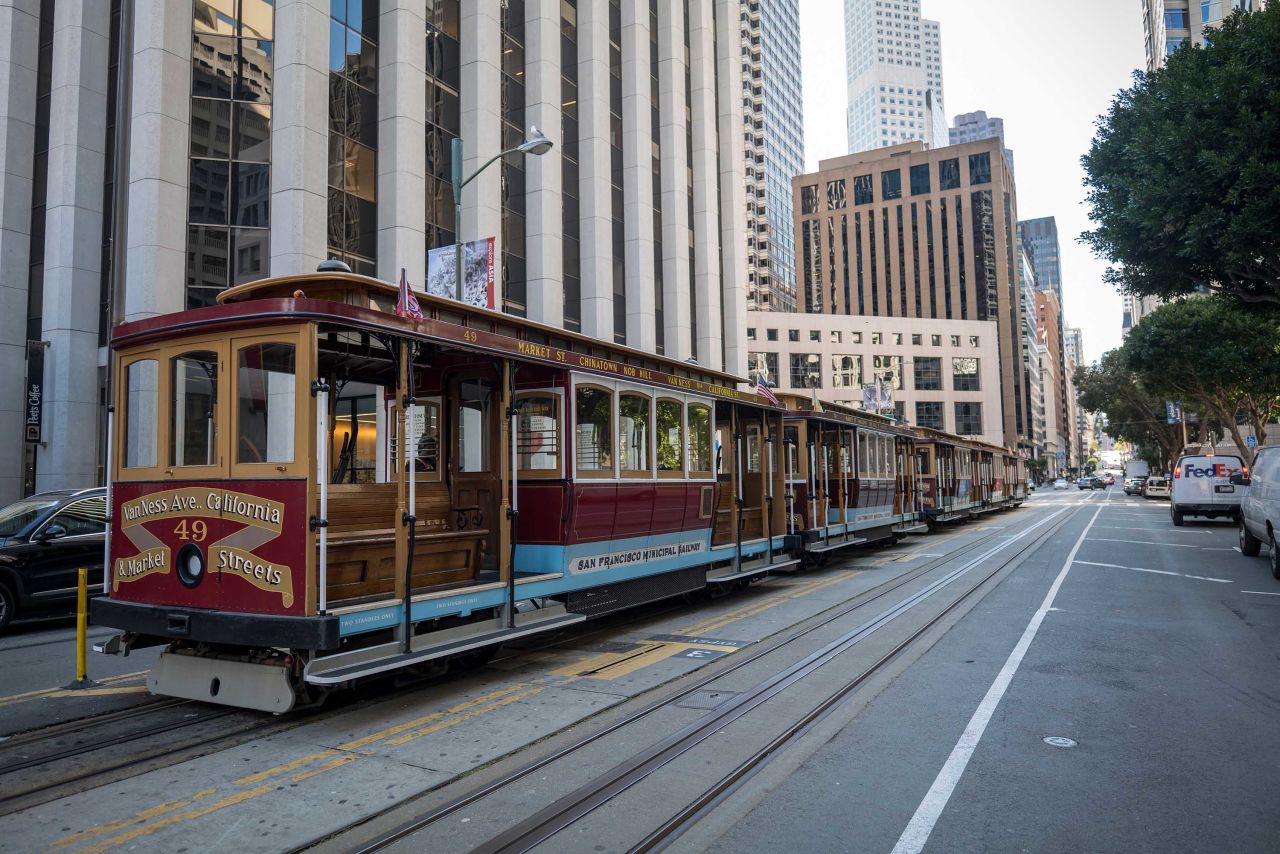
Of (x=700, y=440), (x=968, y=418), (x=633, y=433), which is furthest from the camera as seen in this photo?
(x=968, y=418)

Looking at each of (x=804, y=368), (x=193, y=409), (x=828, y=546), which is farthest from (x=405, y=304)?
(x=804, y=368)

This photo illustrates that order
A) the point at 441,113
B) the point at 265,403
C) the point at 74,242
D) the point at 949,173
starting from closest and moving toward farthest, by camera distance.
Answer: the point at 265,403 → the point at 74,242 → the point at 441,113 → the point at 949,173

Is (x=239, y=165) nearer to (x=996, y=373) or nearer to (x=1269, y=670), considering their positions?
(x=1269, y=670)

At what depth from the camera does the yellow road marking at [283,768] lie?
5.02 meters

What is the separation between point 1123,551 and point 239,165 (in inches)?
910

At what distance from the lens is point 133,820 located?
4.45 meters

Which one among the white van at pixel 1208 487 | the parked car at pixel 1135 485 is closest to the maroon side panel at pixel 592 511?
the white van at pixel 1208 487

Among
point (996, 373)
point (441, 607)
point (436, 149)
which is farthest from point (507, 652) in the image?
point (996, 373)

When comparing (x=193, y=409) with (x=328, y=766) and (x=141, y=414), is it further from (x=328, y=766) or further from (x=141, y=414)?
(x=328, y=766)

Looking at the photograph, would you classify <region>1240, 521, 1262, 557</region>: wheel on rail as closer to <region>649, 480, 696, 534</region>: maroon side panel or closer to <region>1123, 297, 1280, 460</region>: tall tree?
<region>1123, 297, 1280, 460</region>: tall tree

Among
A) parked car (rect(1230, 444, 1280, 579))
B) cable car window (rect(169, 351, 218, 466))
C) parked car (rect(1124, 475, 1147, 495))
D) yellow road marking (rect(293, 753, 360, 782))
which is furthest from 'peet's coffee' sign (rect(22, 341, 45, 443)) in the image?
parked car (rect(1124, 475, 1147, 495))

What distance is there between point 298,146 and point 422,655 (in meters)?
16.8

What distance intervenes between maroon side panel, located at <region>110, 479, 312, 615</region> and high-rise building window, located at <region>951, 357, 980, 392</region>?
95.0 metres

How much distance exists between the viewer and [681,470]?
10.7 meters
